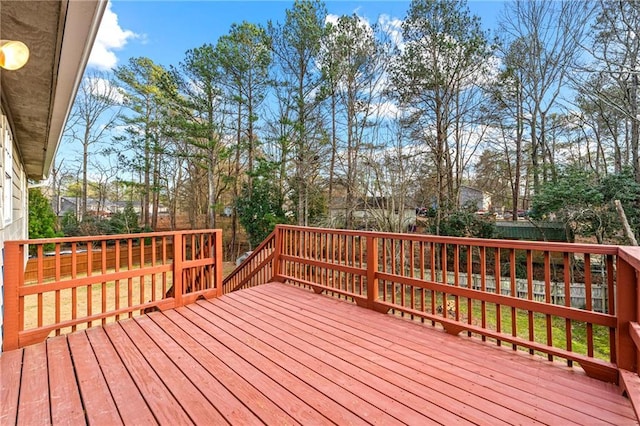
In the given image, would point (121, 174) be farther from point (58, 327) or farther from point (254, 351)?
point (254, 351)

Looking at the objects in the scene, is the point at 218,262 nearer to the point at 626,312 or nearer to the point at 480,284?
the point at 480,284

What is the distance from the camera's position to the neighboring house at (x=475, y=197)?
10648mm

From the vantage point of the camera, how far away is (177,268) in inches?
136

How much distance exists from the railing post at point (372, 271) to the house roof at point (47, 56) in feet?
9.66

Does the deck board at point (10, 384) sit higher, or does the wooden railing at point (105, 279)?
the wooden railing at point (105, 279)

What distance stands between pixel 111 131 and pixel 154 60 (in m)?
3.81

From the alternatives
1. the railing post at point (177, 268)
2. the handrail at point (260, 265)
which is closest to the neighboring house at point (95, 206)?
the handrail at point (260, 265)

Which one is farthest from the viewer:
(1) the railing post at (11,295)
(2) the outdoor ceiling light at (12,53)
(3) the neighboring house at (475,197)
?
(3) the neighboring house at (475,197)

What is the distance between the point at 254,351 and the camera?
93.0 inches

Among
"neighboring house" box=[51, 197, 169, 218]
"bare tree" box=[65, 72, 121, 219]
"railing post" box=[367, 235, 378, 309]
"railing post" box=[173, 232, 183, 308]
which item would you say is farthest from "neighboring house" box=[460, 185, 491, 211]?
"bare tree" box=[65, 72, 121, 219]

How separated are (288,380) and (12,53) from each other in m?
2.48

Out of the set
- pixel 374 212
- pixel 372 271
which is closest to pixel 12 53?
pixel 372 271

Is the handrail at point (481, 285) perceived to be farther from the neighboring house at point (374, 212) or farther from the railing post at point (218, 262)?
the neighboring house at point (374, 212)

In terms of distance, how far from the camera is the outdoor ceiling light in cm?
157
